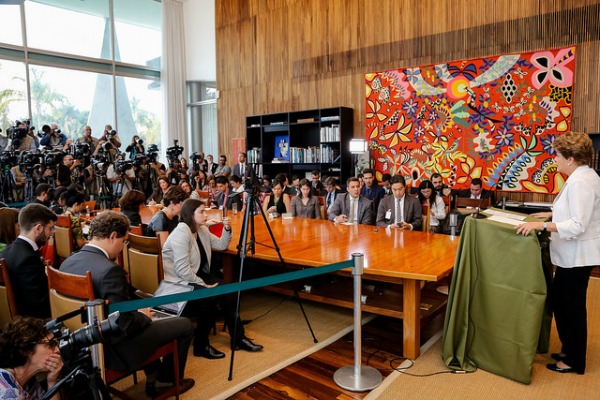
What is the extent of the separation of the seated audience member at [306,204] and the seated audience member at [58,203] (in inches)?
104

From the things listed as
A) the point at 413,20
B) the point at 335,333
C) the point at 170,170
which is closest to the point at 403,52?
the point at 413,20

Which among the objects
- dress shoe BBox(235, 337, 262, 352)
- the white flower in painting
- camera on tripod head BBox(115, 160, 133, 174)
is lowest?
dress shoe BBox(235, 337, 262, 352)

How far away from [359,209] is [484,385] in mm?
2710

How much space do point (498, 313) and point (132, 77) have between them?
37.1 feet

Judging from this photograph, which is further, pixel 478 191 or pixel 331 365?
pixel 478 191

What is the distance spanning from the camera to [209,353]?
312 cm

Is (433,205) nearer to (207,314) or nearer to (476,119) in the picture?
(476,119)

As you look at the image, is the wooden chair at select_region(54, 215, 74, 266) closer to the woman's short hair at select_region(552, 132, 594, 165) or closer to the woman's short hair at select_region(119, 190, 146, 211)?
the woman's short hair at select_region(119, 190, 146, 211)

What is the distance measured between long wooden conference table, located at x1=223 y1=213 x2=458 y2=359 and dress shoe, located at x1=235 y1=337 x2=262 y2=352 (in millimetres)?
620

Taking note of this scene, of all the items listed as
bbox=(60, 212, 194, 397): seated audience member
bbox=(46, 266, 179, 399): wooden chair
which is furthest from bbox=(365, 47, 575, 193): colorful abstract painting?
bbox=(46, 266, 179, 399): wooden chair

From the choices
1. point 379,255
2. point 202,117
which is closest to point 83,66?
point 202,117

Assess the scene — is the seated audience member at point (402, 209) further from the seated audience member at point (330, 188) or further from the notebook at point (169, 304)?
the notebook at point (169, 304)

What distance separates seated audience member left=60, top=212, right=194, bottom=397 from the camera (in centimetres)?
213

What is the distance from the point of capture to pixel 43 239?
2.67 m
